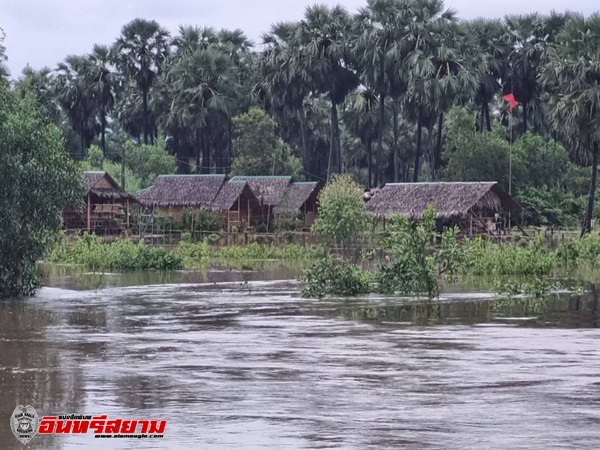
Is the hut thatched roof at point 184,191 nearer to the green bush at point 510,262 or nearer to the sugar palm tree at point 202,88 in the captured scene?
the sugar palm tree at point 202,88

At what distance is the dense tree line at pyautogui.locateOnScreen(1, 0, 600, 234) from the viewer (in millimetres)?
76562

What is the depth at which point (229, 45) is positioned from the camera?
9050 cm

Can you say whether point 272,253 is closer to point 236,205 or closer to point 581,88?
point 581,88

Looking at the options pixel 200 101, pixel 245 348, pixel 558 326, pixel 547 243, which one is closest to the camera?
pixel 245 348

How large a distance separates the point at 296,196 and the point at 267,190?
78.8 inches

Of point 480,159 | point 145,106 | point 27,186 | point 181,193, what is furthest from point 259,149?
point 27,186

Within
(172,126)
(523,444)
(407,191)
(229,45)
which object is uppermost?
(229,45)

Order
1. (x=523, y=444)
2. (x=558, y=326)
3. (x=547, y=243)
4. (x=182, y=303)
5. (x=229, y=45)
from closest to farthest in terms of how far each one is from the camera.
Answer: (x=523, y=444) < (x=558, y=326) < (x=182, y=303) < (x=547, y=243) < (x=229, y=45)

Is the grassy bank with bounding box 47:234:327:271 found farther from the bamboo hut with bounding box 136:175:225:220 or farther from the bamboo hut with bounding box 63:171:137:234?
the bamboo hut with bounding box 136:175:225:220

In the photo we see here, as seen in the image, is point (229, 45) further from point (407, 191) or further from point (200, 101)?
point (407, 191)

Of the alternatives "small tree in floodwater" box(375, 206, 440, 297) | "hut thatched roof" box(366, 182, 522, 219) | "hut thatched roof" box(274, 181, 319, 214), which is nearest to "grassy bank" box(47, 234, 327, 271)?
"hut thatched roof" box(366, 182, 522, 219)

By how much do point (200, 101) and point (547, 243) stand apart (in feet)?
103

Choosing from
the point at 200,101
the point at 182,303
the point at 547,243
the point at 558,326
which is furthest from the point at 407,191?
the point at 558,326

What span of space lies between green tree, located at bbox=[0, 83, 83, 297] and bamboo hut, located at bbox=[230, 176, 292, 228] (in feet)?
133
